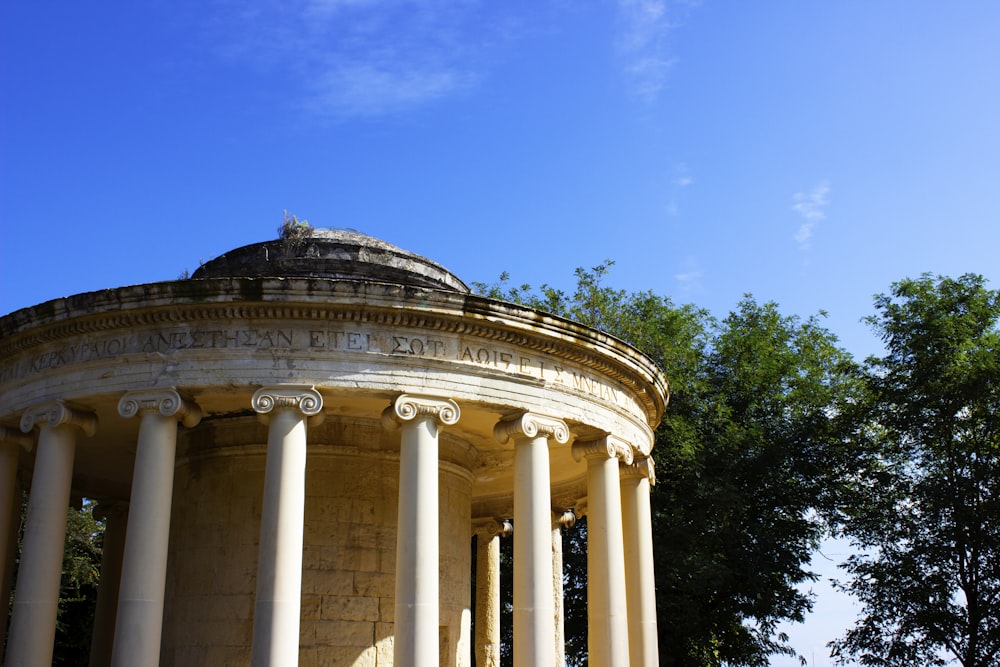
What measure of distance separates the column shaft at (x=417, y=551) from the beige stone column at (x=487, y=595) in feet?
36.9

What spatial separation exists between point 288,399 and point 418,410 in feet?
7.51

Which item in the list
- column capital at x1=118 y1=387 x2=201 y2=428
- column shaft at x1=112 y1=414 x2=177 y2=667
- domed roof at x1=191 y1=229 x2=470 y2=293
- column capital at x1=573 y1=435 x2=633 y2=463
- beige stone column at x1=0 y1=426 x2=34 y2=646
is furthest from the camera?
domed roof at x1=191 y1=229 x2=470 y2=293

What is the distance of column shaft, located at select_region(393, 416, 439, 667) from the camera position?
1628cm

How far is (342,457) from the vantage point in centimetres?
2067

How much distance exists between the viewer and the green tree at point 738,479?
3359 cm

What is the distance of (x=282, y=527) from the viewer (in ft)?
53.5

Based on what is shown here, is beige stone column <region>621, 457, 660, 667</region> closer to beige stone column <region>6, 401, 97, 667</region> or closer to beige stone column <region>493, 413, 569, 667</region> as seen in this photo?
beige stone column <region>493, 413, 569, 667</region>

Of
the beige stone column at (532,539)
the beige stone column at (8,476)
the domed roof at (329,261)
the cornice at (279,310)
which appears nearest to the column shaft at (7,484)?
the beige stone column at (8,476)

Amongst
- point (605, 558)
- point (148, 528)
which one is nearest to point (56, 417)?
point (148, 528)

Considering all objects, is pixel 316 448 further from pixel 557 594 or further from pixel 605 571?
pixel 557 594

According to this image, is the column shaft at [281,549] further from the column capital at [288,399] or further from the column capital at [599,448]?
the column capital at [599,448]

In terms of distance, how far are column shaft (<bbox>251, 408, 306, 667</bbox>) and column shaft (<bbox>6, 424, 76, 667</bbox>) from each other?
13.8 feet

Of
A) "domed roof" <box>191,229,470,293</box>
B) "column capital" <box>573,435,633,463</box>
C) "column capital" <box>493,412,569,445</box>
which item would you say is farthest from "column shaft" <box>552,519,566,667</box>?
"domed roof" <box>191,229,470,293</box>

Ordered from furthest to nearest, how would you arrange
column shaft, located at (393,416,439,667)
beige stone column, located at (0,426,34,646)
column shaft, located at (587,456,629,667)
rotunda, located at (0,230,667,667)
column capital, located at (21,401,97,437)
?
column shaft, located at (587,456,629,667) < beige stone column, located at (0,426,34,646) < column capital, located at (21,401,97,437) < rotunda, located at (0,230,667,667) < column shaft, located at (393,416,439,667)
